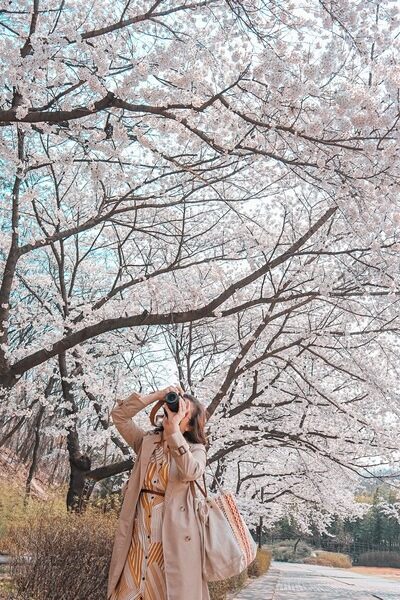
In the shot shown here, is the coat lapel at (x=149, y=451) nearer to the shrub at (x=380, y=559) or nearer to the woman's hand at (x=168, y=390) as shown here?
the woman's hand at (x=168, y=390)

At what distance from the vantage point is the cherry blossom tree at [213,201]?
4211mm

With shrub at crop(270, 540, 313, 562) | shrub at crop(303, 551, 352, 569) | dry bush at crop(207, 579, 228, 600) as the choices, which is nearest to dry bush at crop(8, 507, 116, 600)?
dry bush at crop(207, 579, 228, 600)

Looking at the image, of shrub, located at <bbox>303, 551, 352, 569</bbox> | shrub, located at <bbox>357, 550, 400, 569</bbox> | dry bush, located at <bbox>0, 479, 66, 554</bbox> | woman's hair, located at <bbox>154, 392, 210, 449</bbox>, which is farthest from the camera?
shrub, located at <bbox>357, 550, 400, 569</bbox>

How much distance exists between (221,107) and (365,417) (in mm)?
7284

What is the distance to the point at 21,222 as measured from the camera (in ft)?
35.4

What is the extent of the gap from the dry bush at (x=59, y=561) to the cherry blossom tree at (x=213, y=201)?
Answer: 5.75 ft

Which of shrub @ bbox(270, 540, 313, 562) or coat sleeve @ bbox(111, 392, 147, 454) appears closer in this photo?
coat sleeve @ bbox(111, 392, 147, 454)

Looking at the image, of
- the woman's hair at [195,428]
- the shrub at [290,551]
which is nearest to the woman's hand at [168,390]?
the woman's hair at [195,428]

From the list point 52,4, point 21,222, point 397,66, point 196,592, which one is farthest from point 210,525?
point 21,222

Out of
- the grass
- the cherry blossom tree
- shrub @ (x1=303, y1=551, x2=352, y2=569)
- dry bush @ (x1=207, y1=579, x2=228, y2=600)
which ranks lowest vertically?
shrub @ (x1=303, y1=551, x2=352, y2=569)

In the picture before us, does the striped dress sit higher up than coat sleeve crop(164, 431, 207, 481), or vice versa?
coat sleeve crop(164, 431, 207, 481)

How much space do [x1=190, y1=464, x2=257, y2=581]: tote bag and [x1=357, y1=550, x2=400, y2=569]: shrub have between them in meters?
50.4

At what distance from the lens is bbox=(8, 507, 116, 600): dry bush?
4.21m

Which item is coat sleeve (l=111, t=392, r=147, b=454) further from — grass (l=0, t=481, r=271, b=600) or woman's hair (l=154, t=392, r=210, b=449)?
grass (l=0, t=481, r=271, b=600)
